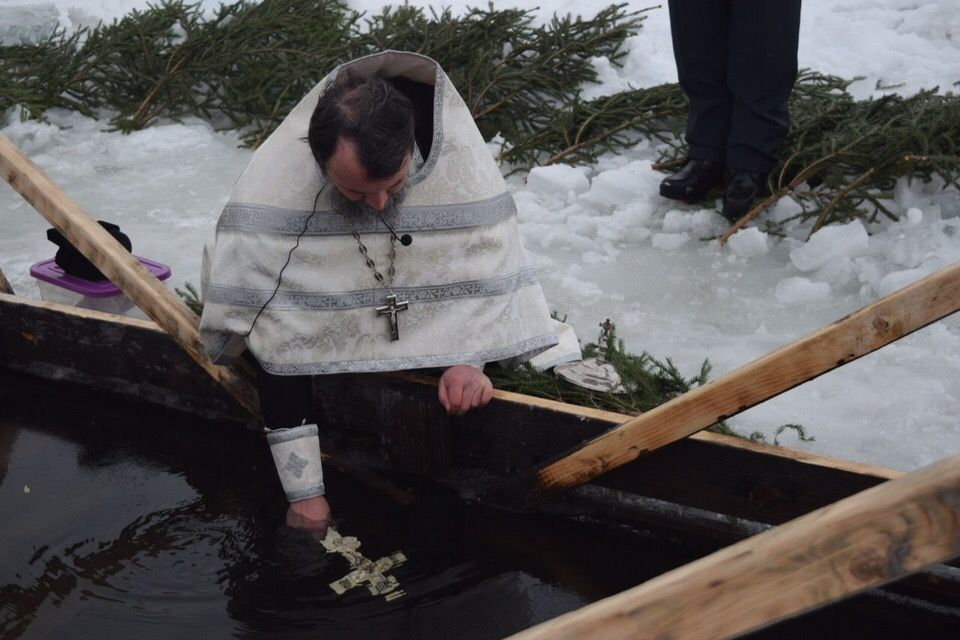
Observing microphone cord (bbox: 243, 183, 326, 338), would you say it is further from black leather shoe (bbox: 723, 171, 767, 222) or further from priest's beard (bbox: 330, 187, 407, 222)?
black leather shoe (bbox: 723, 171, 767, 222)

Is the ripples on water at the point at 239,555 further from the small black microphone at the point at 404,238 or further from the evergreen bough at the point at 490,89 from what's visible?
the evergreen bough at the point at 490,89

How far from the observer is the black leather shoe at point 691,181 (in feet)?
16.7

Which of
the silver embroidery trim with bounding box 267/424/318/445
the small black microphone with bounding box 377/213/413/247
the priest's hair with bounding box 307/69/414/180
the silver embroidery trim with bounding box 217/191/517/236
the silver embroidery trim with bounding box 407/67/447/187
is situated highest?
the priest's hair with bounding box 307/69/414/180

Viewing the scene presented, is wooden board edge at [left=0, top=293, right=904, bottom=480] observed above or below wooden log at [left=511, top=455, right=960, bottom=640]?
below

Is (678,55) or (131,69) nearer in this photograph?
(678,55)

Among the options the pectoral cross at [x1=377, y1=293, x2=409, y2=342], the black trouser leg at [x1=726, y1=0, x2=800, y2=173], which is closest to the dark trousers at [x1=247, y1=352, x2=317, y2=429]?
the pectoral cross at [x1=377, y1=293, x2=409, y2=342]

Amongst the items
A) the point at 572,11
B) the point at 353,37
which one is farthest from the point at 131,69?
the point at 572,11

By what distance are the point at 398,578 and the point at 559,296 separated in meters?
1.67

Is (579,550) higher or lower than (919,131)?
lower

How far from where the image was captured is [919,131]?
4.72 metres

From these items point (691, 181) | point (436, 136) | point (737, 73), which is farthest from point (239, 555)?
point (737, 73)

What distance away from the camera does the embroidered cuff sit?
3299mm

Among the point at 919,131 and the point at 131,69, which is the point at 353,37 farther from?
the point at 919,131

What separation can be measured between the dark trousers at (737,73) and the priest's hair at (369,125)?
7.40 feet
